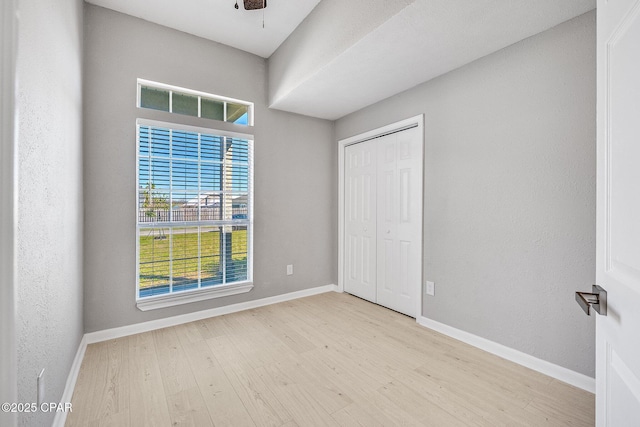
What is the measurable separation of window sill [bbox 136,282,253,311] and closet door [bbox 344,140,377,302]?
53.0 inches

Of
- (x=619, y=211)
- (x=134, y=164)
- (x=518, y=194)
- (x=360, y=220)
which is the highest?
(x=134, y=164)

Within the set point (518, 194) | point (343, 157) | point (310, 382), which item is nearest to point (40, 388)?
point (310, 382)

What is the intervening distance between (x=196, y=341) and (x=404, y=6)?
2955 millimetres

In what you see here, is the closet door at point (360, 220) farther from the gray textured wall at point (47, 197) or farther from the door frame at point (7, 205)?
the door frame at point (7, 205)

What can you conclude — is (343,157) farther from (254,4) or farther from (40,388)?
(40,388)

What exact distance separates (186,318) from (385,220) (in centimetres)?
237

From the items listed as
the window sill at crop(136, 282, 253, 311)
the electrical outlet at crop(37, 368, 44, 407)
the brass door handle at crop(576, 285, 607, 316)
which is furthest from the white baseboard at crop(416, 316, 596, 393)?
the electrical outlet at crop(37, 368, 44, 407)

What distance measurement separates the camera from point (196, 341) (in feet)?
7.85

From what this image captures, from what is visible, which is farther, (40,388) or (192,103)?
(192,103)

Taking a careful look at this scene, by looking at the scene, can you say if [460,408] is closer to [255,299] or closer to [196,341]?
[196,341]

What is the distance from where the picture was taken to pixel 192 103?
2842 mm

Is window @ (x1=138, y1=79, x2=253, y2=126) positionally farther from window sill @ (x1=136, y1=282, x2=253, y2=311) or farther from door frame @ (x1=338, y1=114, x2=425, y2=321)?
window sill @ (x1=136, y1=282, x2=253, y2=311)

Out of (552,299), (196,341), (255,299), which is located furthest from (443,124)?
(196,341)

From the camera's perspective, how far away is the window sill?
259cm
